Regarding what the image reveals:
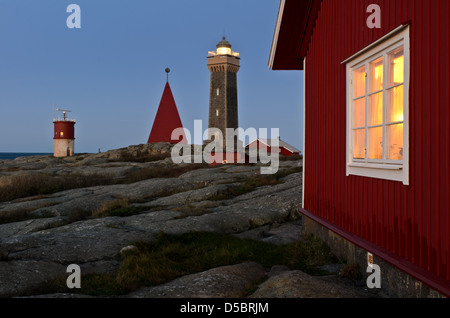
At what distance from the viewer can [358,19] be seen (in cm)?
648

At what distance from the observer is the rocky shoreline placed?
5.44 m

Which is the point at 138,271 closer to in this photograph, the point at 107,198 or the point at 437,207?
the point at 437,207

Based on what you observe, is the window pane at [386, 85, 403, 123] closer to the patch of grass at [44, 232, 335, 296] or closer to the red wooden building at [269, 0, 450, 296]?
the red wooden building at [269, 0, 450, 296]

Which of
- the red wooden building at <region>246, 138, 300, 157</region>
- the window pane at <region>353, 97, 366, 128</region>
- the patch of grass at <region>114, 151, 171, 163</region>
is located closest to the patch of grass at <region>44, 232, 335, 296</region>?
the window pane at <region>353, 97, 366, 128</region>

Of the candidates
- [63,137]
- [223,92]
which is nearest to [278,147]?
[223,92]

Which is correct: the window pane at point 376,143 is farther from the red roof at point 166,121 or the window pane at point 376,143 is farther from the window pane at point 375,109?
the red roof at point 166,121

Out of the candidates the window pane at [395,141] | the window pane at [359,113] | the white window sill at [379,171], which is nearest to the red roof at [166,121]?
the window pane at [359,113]

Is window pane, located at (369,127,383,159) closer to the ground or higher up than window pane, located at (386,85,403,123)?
closer to the ground

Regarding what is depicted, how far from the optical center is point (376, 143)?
6047 millimetres

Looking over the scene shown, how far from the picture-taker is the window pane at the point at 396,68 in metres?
5.42

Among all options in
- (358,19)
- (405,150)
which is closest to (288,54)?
(358,19)

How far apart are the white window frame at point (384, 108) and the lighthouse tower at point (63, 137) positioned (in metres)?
58.4

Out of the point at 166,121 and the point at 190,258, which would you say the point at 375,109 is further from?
the point at 166,121

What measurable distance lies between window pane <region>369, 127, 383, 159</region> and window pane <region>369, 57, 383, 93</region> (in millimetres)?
585
